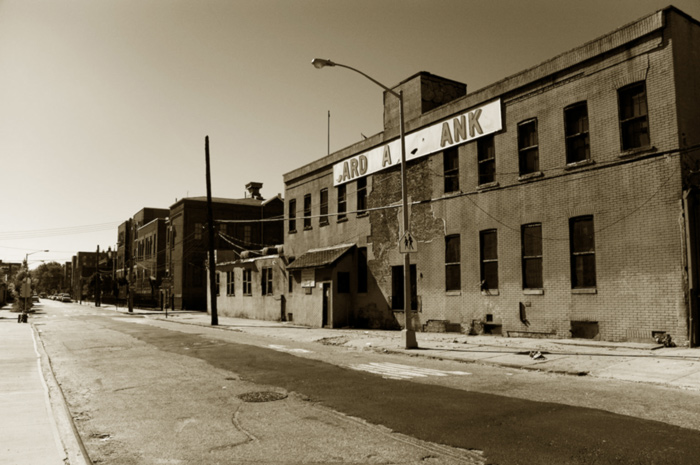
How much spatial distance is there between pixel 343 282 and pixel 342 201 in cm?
465

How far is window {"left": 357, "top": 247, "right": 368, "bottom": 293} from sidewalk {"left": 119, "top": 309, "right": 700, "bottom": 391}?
18.6 feet

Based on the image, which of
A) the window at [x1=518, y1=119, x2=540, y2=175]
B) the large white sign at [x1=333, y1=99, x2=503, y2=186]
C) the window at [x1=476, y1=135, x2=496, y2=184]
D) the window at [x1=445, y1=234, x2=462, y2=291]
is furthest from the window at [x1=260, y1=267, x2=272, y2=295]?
the window at [x1=518, y1=119, x2=540, y2=175]

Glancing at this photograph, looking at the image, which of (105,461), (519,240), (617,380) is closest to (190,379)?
(105,461)

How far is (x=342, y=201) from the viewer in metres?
28.5

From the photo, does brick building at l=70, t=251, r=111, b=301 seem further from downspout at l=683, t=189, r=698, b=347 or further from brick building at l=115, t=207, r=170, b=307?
downspout at l=683, t=189, r=698, b=347

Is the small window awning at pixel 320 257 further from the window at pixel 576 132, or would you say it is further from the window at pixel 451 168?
the window at pixel 576 132

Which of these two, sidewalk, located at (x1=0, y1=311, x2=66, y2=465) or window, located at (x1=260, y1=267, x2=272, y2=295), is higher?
window, located at (x1=260, y1=267, x2=272, y2=295)

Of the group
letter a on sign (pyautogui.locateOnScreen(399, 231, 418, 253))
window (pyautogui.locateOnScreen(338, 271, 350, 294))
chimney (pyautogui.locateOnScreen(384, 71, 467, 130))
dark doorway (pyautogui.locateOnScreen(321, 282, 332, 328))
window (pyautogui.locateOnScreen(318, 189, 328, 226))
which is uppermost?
chimney (pyautogui.locateOnScreen(384, 71, 467, 130))

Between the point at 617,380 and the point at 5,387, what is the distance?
12.0 metres

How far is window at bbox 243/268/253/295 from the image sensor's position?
37281 millimetres

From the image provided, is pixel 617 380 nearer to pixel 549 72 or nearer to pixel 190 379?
pixel 190 379

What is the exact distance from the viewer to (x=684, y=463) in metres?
5.10

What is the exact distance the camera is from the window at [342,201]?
28219 millimetres

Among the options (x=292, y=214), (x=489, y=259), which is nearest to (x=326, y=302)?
(x=292, y=214)
